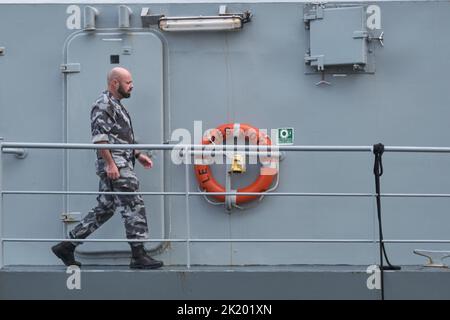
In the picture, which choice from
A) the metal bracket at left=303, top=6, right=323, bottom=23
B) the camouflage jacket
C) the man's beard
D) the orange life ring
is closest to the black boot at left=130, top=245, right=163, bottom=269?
the camouflage jacket

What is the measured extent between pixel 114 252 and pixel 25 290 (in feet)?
3.04

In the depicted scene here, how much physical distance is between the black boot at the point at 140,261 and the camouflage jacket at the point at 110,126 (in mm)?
565

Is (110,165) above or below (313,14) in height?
below

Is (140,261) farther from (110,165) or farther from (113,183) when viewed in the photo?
(110,165)

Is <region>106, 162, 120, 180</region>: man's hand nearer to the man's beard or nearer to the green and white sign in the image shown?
the man's beard

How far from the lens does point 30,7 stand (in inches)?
276

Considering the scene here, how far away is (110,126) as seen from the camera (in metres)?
6.32

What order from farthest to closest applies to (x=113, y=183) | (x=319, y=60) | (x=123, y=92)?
(x=319, y=60)
(x=123, y=92)
(x=113, y=183)

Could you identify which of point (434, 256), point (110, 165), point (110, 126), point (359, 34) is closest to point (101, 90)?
point (110, 126)

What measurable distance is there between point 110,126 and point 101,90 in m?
0.67

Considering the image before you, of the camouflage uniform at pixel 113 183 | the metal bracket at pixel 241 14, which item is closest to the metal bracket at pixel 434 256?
the camouflage uniform at pixel 113 183

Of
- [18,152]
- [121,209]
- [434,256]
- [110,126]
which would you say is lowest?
[434,256]
